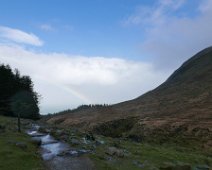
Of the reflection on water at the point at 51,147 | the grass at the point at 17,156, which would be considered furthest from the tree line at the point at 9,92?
the grass at the point at 17,156

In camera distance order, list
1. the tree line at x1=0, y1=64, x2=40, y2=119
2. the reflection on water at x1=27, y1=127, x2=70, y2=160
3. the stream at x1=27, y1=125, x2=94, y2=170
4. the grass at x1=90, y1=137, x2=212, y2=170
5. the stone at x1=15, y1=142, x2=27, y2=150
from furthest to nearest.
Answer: the tree line at x1=0, y1=64, x2=40, y2=119, the stone at x1=15, y1=142, x2=27, y2=150, the reflection on water at x1=27, y1=127, x2=70, y2=160, the grass at x1=90, y1=137, x2=212, y2=170, the stream at x1=27, y1=125, x2=94, y2=170

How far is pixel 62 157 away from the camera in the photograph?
133ft

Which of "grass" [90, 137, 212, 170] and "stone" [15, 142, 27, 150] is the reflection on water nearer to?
"stone" [15, 142, 27, 150]

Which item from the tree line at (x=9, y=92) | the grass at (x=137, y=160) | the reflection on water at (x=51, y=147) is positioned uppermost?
the tree line at (x=9, y=92)

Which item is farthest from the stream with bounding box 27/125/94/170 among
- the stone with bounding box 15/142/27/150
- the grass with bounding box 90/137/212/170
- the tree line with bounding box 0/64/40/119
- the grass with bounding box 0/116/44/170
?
the tree line with bounding box 0/64/40/119

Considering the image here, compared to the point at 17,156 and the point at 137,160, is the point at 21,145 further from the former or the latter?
the point at 137,160

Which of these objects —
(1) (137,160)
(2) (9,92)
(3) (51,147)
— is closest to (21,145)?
(3) (51,147)

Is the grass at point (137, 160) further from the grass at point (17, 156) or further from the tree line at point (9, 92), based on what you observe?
the tree line at point (9, 92)

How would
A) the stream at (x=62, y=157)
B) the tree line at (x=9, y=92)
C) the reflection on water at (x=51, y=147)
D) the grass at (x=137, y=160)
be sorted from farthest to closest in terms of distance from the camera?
the tree line at (x=9, y=92) < the reflection on water at (x=51, y=147) < the grass at (x=137, y=160) < the stream at (x=62, y=157)

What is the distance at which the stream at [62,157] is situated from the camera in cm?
3688

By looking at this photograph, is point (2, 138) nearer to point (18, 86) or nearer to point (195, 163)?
point (195, 163)

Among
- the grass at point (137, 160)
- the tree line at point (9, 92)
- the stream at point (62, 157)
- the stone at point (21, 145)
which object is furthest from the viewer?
the tree line at point (9, 92)

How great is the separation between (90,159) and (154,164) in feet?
25.3

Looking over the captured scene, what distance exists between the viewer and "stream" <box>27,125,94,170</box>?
36.9m
